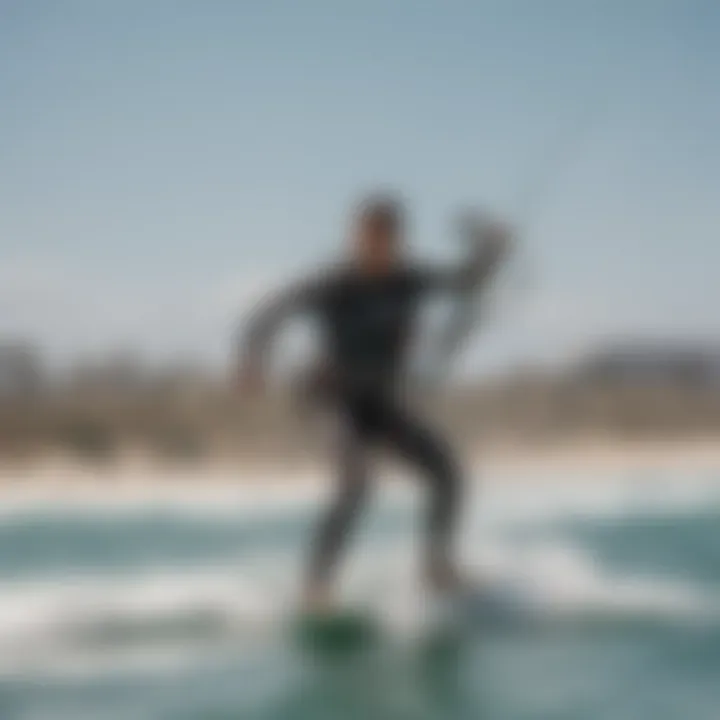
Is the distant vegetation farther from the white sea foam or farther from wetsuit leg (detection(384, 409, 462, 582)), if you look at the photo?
the white sea foam

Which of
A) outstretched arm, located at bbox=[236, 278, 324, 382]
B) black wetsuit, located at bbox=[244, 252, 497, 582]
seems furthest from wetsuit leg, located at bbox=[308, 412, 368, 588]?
outstretched arm, located at bbox=[236, 278, 324, 382]

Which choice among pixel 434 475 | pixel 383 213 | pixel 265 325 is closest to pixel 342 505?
pixel 434 475

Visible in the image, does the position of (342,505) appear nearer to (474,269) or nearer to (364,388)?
(364,388)

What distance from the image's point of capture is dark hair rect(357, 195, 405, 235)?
4.58ft

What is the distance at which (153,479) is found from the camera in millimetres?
1374

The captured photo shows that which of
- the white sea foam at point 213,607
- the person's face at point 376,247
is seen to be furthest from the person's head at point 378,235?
the white sea foam at point 213,607

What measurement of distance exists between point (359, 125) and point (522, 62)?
0.23m

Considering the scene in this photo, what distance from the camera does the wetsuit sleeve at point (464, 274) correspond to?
1.38 m

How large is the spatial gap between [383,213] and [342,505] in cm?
35

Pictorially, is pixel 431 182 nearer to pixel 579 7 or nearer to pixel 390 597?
pixel 579 7

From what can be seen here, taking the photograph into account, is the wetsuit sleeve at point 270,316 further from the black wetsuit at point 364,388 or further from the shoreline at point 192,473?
the shoreline at point 192,473

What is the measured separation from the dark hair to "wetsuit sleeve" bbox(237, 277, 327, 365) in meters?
0.09

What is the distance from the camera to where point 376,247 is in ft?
4.55

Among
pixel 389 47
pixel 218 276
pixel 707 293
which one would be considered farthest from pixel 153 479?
pixel 707 293
